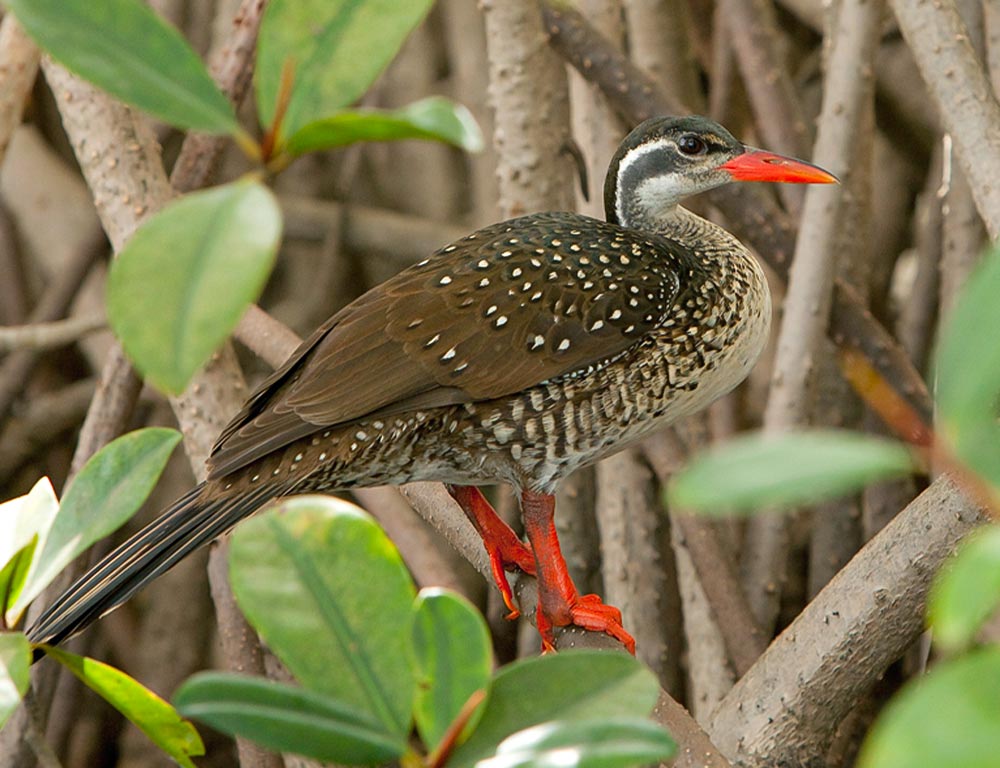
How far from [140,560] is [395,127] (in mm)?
921

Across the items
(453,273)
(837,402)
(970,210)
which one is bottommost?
(837,402)

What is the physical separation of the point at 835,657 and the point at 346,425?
71 cm

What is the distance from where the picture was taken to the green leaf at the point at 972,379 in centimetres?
39

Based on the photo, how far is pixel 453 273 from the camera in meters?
1.77

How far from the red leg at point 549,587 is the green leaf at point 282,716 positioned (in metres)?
1.28

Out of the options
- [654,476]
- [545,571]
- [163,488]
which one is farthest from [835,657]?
[163,488]

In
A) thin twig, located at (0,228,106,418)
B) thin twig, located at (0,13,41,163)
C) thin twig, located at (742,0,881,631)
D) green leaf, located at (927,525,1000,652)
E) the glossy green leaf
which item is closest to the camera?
green leaf, located at (927,525,1000,652)

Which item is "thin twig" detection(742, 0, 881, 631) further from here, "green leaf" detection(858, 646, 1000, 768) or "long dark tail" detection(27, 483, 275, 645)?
"green leaf" detection(858, 646, 1000, 768)

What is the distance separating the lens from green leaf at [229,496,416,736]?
60 cm

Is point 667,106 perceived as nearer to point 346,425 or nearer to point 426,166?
point 346,425

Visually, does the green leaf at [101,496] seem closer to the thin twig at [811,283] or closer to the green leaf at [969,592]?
the green leaf at [969,592]

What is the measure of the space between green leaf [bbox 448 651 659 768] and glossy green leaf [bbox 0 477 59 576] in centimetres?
30

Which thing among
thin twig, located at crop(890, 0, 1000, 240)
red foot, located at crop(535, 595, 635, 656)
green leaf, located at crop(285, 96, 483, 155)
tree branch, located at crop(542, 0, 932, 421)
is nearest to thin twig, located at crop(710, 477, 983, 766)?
red foot, located at crop(535, 595, 635, 656)

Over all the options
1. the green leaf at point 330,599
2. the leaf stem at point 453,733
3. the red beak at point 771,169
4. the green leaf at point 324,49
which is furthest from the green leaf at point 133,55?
the red beak at point 771,169
